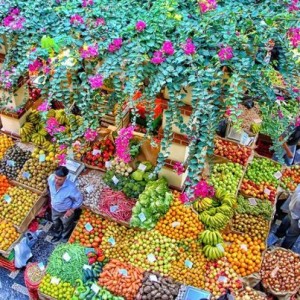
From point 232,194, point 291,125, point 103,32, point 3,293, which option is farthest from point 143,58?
point 3,293

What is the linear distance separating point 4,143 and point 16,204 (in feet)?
4.00

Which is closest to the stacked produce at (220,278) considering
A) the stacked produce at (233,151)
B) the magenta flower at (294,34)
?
the stacked produce at (233,151)

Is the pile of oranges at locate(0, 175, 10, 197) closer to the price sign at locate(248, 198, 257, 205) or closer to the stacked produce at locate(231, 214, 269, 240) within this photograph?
the stacked produce at locate(231, 214, 269, 240)

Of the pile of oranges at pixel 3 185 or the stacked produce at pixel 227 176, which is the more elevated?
the pile of oranges at pixel 3 185

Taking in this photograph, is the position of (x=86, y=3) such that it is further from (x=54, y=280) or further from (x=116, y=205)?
(x=54, y=280)

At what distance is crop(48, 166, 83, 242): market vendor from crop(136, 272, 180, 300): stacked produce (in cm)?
145

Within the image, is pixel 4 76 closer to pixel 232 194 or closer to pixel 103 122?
pixel 103 122

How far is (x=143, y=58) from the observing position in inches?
172

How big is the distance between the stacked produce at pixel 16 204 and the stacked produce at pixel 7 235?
0.09 meters

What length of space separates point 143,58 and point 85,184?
2.73m

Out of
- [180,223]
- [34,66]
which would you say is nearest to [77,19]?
[34,66]

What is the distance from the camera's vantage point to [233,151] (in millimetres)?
6809

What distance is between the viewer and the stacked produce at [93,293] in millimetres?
5109

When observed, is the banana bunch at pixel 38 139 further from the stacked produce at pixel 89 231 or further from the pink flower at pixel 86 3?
the pink flower at pixel 86 3
